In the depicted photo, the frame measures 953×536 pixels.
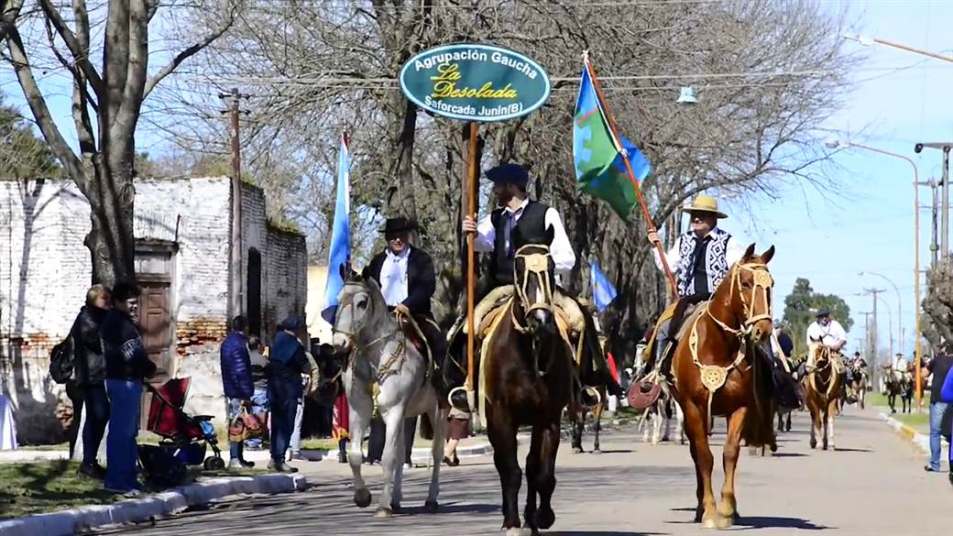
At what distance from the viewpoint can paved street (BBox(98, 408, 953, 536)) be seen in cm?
1537

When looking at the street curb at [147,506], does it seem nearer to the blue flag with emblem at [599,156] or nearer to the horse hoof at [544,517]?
the horse hoof at [544,517]

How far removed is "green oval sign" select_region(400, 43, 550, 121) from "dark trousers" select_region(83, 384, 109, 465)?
182 inches

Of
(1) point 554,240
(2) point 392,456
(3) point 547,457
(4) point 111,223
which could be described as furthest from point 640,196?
(4) point 111,223

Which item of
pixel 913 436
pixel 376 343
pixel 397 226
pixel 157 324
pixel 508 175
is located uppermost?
A: pixel 508 175

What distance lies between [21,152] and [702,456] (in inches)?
1423

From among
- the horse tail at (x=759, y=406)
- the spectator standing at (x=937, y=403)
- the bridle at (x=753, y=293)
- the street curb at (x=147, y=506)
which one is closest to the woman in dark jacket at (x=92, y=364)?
the street curb at (x=147, y=506)

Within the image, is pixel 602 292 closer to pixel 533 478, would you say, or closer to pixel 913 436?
pixel 913 436

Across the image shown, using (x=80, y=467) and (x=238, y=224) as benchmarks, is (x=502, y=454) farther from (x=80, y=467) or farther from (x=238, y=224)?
(x=238, y=224)

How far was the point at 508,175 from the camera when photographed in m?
14.2

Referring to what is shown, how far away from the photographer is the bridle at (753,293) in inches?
577

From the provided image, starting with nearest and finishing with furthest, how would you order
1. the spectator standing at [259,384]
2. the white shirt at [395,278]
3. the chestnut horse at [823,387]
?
the white shirt at [395,278] < the spectator standing at [259,384] < the chestnut horse at [823,387]

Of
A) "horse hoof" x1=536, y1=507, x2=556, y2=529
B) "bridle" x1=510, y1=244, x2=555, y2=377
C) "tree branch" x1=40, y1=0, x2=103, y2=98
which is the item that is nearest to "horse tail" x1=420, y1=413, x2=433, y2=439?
"horse hoof" x1=536, y1=507, x2=556, y2=529

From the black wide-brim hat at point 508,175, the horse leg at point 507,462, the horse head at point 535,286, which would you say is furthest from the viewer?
the black wide-brim hat at point 508,175

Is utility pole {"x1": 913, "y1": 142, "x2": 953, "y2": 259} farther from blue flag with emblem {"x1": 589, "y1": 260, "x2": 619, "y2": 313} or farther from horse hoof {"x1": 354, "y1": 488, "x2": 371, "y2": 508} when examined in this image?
horse hoof {"x1": 354, "y1": 488, "x2": 371, "y2": 508}
